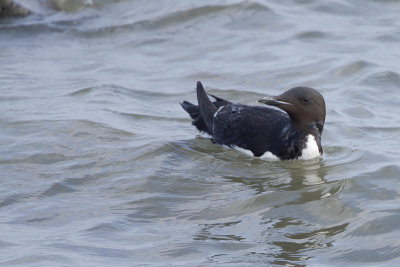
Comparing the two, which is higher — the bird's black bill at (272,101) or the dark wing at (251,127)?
the bird's black bill at (272,101)

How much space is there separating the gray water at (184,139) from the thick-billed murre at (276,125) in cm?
16

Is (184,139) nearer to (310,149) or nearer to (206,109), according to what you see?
(206,109)

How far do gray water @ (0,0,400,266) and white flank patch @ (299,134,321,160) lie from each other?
135mm

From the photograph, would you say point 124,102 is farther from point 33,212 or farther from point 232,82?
point 33,212

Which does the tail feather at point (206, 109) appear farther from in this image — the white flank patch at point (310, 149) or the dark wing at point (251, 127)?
the white flank patch at point (310, 149)

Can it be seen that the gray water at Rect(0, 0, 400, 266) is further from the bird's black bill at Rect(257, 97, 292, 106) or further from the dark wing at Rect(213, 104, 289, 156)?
the bird's black bill at Rect(257, 97, 292, 106)

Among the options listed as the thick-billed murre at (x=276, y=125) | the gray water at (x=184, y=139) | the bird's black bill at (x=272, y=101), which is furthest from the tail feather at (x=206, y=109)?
the bird's black bill at (x=272, y=101)

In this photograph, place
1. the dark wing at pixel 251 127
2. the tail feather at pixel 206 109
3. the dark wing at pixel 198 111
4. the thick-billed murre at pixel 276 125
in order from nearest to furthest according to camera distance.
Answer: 1. the thick-billed murre at pixel 276 125
2. the dark wing at pixel 251 127
3. the tail feather at pixel 206 109
4. the dark wing at pixel 198 111

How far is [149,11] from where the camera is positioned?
1364 cm

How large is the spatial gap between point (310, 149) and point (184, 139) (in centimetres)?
156

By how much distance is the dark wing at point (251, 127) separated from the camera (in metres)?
7.77

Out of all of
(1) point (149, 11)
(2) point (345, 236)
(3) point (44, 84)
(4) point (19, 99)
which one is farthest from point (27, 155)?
(1) point (149, 11)

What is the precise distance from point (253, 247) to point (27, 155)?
2.95 m

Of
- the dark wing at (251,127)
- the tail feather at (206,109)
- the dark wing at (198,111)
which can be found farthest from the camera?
the dark wing at (198,111)
